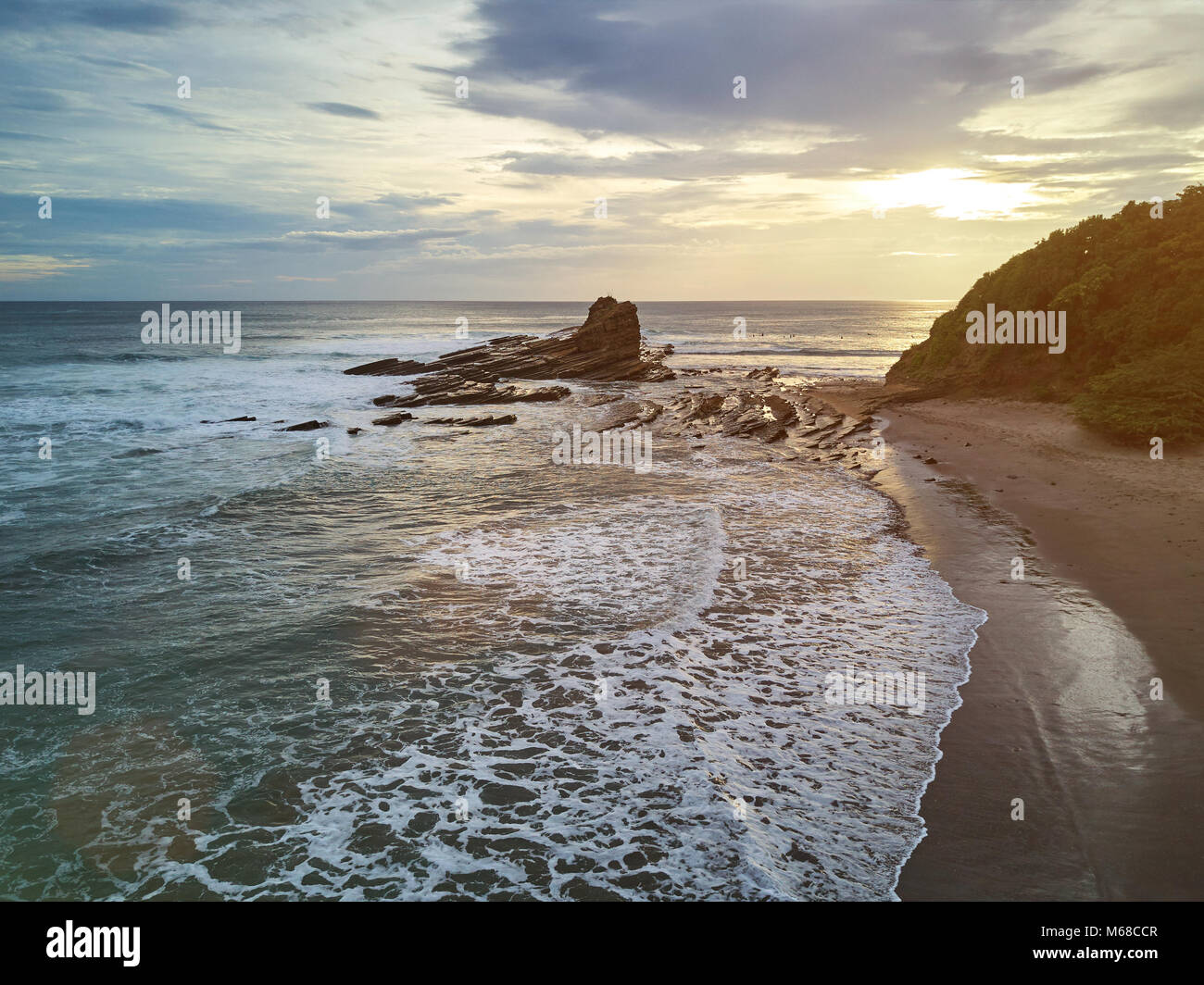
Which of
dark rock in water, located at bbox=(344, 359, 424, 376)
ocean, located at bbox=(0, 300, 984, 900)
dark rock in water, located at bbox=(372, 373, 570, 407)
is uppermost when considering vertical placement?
dark rock in water, located at bbox=(344, 359, 424, 376)

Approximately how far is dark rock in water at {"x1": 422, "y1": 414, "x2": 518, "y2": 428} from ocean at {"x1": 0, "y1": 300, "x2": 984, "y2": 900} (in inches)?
454

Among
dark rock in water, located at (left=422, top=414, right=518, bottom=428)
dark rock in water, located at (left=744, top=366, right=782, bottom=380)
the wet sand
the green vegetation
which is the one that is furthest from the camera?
dark rock in water, located at (left=744, top=366, right=782, bottom=380)

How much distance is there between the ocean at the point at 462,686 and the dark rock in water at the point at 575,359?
102 ft

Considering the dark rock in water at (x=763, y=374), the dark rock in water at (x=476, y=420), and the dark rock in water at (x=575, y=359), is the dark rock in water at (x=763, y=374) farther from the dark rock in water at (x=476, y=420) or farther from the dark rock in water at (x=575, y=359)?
the dark rock in water at (x=476, y=420)

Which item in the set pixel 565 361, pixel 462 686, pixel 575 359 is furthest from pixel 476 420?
pixel 462 686

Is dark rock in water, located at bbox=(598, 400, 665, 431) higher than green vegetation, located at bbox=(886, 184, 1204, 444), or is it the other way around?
green vegetation, located at bbox=(886, 184, 1204, 444)

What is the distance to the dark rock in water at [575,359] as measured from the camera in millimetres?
50688

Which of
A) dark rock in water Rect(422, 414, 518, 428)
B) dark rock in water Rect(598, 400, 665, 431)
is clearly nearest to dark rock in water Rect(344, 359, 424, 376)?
dark rock in water Rect(422, 414, 518, 428)

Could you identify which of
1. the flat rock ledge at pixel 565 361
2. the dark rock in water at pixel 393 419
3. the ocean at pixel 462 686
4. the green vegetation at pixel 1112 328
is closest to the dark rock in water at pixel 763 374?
the flat rock ledge at pixel 565 361

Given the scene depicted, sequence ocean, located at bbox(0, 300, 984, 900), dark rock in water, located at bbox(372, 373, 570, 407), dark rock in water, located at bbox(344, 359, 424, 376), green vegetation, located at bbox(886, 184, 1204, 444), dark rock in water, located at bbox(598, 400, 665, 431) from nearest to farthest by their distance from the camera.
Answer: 1. ocean, located at bbox(0, 300, 984, 900)
2. green vegetation, located at bbox(886, 184, 1204, 444)
3. dark rock in water, located at bbox(598, 400, 665, 431)
4. dark rock in water, located at bbox(372, 373, 570, 407)
5. dark rock in water, located at bbox(344, 359, 424, 376)

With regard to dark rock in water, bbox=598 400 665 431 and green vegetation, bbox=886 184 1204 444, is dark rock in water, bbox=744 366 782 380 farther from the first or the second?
dark rock in water, bbox=598 400 665 431

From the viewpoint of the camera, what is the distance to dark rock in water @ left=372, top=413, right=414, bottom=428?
31797 millimetres
